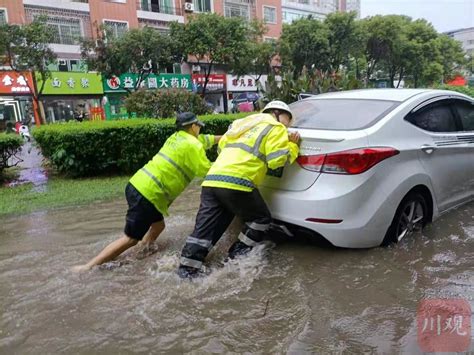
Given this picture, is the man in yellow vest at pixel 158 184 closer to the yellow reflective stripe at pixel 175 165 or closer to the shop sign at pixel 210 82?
the yellow reflective stripe at pixel 175 165

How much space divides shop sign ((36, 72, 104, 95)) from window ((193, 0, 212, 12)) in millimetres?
10553

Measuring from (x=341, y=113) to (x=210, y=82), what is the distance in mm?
33099

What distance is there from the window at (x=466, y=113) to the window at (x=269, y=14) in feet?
126

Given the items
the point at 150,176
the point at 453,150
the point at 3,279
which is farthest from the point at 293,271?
the point at 3,279

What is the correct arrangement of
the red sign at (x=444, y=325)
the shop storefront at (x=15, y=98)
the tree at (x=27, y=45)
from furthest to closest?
the shop storefront at (x=15, y=98) → the tree at (x=27, y=45) → the red sign at (x=444, y=325)

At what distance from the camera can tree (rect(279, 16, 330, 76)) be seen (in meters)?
32.5

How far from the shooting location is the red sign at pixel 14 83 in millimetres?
26484

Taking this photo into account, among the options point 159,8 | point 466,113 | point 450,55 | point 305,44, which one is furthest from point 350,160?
point 450,55

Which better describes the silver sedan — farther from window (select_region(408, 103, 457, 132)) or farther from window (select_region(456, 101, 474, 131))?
window (select_region(456, 101, 474, 131))

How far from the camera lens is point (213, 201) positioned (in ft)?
11.9

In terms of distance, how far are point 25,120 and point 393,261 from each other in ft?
89.5

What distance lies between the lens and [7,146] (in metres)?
8.90

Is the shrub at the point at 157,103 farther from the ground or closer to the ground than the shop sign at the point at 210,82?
closer to the ground

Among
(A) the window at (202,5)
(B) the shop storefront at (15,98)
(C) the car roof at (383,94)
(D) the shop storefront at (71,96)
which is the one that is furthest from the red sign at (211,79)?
(C) the car roof at (383,94)
